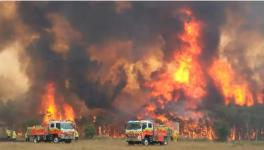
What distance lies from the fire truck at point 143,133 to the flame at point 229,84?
1960 inches

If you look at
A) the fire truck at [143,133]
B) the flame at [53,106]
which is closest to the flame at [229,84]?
the flame at [53,106]

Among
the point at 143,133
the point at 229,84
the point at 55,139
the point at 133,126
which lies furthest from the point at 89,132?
the point at 229,84

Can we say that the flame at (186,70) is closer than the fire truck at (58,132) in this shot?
No

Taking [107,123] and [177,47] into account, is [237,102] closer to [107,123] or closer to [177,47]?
[177,47]

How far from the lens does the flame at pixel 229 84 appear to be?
4094 inches

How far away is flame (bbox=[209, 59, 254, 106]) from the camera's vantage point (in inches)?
4094

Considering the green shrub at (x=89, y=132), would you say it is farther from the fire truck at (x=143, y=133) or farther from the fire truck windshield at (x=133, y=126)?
the fire truck windshield at (x=133, y=126)

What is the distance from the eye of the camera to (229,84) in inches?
4168

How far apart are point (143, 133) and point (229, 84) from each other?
55178 mm

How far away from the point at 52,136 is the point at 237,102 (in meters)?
52.9

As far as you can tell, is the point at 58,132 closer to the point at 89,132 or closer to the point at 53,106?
the point at 89,132

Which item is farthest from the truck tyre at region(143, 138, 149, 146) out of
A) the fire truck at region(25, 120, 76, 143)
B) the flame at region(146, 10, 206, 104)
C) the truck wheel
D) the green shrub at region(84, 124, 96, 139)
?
the flame at region(146, 10, 206, 104)

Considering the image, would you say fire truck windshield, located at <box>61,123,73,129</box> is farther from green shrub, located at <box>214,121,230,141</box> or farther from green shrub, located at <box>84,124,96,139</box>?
green shrub, located at <box>214,121,230,141</box>

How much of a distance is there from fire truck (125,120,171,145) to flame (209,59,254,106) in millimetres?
49796
